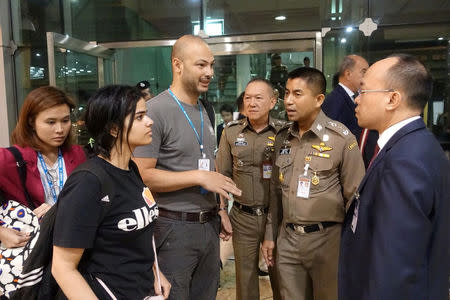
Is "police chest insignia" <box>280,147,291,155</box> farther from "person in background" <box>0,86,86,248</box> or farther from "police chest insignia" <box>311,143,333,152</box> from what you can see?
"person in background" <box>0,86,86,248</box>

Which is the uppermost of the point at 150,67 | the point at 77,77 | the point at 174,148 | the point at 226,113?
the point at 150,67

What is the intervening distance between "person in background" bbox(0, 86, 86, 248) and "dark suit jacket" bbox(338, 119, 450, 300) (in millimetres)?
1295

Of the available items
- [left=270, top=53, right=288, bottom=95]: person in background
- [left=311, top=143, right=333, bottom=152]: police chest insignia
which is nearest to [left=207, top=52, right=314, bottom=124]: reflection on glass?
[left=270, top=53, right=288, bottom=95]: person in background

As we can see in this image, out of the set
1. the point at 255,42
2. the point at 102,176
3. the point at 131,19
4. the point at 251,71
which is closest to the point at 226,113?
the point at 251,71

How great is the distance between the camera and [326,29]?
3.93 m

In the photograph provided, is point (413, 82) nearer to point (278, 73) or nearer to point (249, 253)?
point (249, 253)

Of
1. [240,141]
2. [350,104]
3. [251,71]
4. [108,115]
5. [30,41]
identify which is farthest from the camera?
[251,71]

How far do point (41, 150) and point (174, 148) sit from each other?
24.1 inches

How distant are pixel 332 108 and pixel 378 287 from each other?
74.2 inches

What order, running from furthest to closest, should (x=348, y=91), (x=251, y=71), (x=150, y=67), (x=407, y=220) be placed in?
(x=150, y=67) → (x=251, y=71) → (x=348, y=91) → (x=407, y=220)

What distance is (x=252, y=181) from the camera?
2508mm

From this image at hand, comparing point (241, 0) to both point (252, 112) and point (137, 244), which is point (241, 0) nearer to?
point (252, 112)

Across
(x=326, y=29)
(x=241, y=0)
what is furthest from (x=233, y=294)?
(x=241, y=0)

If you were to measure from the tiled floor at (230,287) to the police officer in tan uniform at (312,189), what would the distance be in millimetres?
1106
